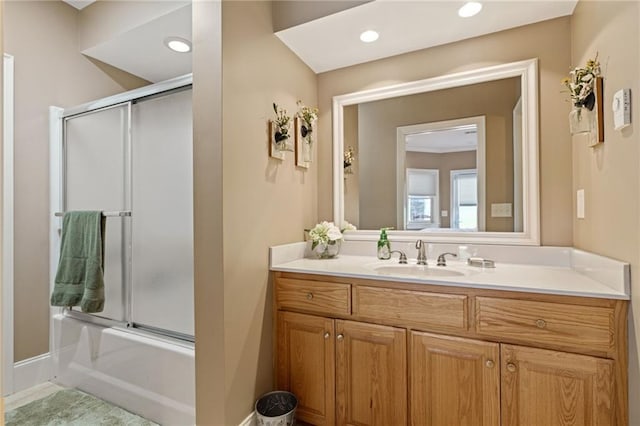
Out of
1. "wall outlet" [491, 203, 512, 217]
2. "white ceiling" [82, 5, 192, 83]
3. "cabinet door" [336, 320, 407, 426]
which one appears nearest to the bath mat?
"cabinet door" [336, 320, 407, 426]

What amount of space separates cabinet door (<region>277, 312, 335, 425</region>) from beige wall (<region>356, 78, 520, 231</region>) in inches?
32.9

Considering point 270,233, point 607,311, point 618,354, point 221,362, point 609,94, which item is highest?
point 609,94

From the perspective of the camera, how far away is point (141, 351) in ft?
6.39

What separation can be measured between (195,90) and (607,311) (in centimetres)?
197

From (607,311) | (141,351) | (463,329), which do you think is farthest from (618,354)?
(141,351)

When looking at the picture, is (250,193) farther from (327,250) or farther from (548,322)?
(548,322)

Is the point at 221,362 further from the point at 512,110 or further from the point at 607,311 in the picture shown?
the point at 512,110

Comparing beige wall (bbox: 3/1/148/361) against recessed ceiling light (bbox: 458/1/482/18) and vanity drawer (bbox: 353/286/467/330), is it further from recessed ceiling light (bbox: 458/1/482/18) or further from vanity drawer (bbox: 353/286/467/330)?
recessed ceiling light (bbox: 458/1/482/18)

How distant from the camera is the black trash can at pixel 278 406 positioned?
5.53ft

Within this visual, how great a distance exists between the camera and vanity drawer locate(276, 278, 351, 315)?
5.63 ft

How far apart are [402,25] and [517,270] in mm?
1466

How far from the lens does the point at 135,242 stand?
212cm

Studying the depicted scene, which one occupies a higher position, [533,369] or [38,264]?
[38,264]

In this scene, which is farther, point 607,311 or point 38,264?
point 38,264
